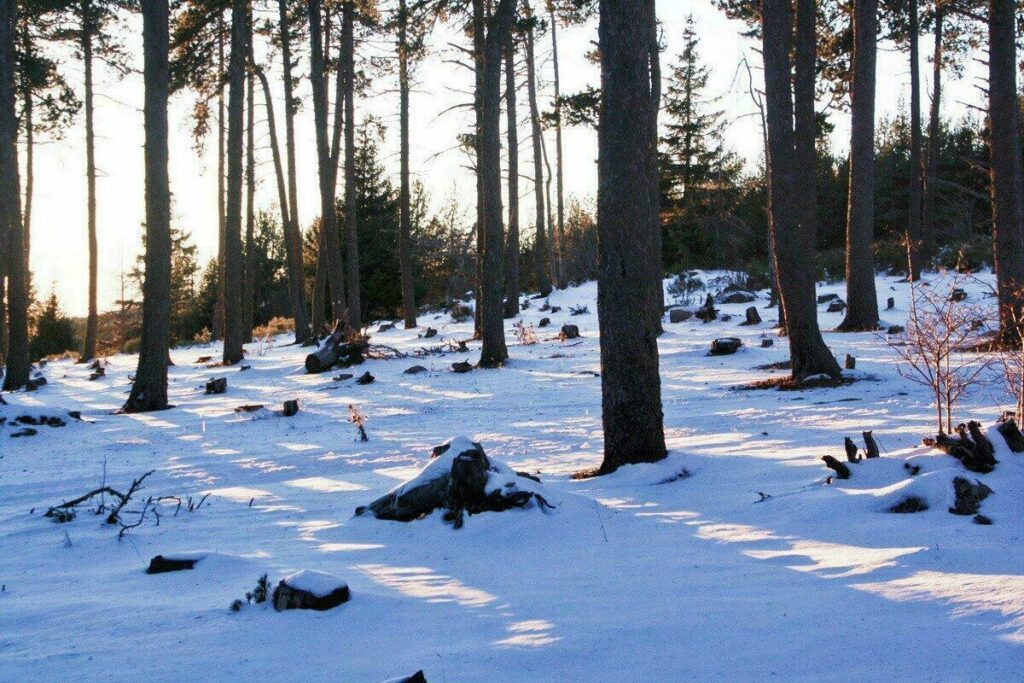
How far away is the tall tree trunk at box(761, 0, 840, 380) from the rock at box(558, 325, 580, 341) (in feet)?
27.5

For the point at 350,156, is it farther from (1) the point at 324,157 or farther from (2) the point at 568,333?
(2) the point at 568,333

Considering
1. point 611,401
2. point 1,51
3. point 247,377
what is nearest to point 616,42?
point 611,401

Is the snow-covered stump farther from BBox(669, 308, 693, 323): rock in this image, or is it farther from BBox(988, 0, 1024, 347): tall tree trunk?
BBox(669, 308, 693, 323): rock

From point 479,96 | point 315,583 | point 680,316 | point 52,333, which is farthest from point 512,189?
point 52,333

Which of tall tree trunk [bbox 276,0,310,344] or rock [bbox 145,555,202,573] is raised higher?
tall tree trunk [bbox 276,0,310,344]

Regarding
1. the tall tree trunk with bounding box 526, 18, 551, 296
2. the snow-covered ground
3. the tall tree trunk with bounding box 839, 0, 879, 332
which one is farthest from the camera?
the tall tree trunk with bounding box 526, 18, 551, 296

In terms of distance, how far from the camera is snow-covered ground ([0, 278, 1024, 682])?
105 inches

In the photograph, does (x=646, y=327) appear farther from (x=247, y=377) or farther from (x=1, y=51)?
(x=1, y=51)

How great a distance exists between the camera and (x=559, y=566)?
12.4ft

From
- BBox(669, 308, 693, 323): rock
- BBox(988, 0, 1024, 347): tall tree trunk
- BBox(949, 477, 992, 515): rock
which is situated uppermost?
BBox(988, 0, 1024, 347): tall tree trunk

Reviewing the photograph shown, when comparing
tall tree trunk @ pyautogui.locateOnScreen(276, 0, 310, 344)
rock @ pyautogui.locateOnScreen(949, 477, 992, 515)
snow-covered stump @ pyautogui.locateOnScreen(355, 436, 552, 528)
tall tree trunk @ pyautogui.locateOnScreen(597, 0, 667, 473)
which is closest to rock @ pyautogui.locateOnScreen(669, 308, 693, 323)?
tall tree trunk @ pyautogui.locateOnScreen(276, 0, 310, 344)

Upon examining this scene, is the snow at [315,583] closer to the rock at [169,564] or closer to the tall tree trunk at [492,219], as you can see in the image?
the rock at [169,564]

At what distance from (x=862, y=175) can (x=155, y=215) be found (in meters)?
11.8

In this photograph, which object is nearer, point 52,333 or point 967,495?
point 967,495
